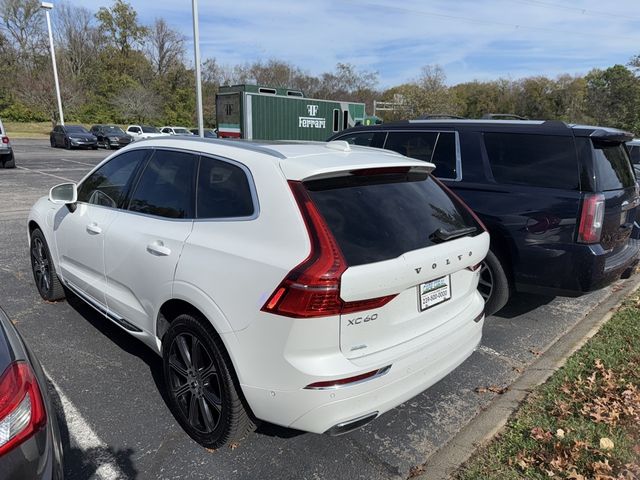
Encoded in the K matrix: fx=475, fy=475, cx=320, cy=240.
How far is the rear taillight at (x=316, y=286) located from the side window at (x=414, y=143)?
10.3 feet

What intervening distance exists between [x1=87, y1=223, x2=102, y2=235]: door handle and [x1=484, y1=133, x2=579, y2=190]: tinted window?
337cm

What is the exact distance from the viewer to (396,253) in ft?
7.63

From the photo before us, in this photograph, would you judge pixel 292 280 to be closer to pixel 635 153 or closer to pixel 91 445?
pixel 91 445

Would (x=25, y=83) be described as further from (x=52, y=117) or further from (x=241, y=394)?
(x=241, y=394)

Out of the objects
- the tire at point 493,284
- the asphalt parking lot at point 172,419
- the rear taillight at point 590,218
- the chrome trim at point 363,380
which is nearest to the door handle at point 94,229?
the asphalt parking lot at point 172,419

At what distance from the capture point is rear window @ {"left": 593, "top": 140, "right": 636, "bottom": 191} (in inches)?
154

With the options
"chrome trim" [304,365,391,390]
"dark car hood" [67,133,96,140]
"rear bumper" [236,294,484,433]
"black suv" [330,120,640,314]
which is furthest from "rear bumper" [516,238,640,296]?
"dark car hood" [67,133,96,140]

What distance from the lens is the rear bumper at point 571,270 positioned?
3768 mm

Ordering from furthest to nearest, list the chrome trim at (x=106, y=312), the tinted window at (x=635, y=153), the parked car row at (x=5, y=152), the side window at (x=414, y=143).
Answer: the parked car row at (x=5, y=152)
the tinted window at (x=635, y=153)
the side window at (x=414, y=143)
the chrome trim at (x=106, y=312)

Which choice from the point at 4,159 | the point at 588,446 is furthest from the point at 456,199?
the point at 4,159

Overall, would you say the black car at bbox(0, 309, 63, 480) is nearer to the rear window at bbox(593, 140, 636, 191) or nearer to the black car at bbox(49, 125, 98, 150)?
the rear window at bbox(593, 140, 636, 191)

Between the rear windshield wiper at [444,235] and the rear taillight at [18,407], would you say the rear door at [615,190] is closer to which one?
the rear windshield wiper at [444,235]

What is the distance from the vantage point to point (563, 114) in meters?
56.4

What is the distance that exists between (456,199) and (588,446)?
1632 mm
